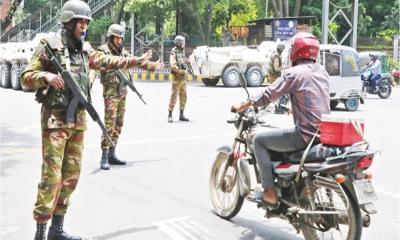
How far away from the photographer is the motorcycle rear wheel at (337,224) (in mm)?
4039

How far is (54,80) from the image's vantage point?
4.10m

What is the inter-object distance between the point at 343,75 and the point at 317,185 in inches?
460

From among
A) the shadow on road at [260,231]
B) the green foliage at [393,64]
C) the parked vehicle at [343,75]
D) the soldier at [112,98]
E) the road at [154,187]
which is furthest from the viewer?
the green foliage at [393,64]

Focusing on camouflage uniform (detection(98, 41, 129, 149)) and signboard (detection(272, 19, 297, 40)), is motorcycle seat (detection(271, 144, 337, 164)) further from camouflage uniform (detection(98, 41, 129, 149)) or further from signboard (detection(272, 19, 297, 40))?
signboard (detection(272, 19, 297, 40))

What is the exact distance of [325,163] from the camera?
Result: 4.18 metres

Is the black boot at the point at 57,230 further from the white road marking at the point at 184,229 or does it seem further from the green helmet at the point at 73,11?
the green helmet at the point at 73,11

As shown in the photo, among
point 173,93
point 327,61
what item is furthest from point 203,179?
point 327,61

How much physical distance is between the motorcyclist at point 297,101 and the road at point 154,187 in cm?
76

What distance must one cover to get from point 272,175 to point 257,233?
2.13ft

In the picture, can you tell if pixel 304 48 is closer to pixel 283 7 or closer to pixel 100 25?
pixel 283 7

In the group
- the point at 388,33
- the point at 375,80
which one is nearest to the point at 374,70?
the point at 375,80

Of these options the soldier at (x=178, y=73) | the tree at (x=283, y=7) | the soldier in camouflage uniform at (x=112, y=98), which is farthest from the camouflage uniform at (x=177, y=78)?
the tree at (x=283, y=7)

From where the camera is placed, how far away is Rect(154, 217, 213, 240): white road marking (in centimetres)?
491

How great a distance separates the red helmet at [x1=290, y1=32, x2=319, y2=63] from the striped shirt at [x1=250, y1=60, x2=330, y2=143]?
0.26ft
